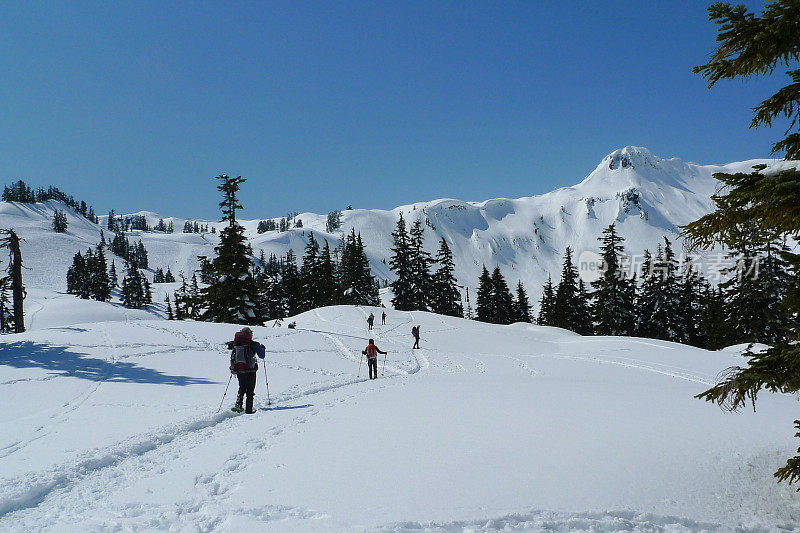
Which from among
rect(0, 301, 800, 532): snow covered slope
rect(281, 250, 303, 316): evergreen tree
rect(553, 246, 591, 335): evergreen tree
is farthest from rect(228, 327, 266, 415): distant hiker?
rect(281, 250, 303, 316): evergreen tree

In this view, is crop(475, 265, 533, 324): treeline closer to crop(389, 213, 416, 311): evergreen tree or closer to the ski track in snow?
crop(389, 213, 416, 311): evergreen tree

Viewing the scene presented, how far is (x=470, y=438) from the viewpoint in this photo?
7258 millimetres

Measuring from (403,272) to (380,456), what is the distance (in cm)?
5297

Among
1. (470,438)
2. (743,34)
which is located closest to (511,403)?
(470,438)

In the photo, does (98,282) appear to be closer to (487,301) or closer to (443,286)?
(443,286)

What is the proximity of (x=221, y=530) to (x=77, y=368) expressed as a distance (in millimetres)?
13657

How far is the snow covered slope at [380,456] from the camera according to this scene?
482 cm

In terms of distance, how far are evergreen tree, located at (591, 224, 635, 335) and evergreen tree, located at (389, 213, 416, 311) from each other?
24423 millimetres

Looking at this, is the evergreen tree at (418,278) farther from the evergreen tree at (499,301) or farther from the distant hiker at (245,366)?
the distant hiker at (245,366)

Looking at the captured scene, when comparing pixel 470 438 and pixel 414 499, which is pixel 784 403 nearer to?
pixel 470 438

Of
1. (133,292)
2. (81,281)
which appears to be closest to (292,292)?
(133,292)

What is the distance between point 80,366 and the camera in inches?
581

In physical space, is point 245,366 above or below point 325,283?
below

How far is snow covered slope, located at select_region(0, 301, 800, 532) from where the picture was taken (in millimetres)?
4816
